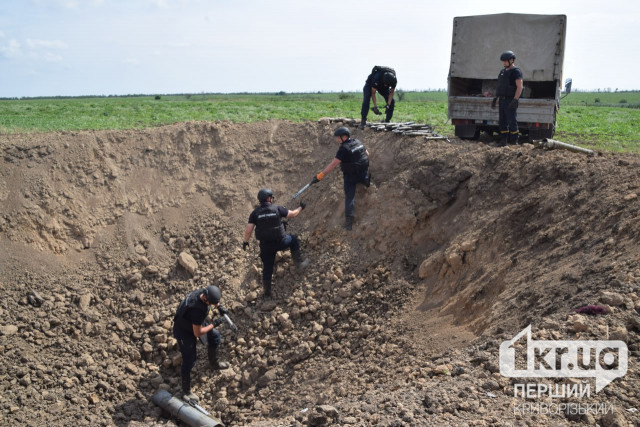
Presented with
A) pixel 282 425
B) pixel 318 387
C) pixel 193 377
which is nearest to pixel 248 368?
pixel 193 377

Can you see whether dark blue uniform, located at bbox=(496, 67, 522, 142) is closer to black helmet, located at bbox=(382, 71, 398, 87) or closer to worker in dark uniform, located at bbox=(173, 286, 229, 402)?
black helmet, located at bbox=(382, 71, 398, 87)

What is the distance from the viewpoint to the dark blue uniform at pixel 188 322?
21.4 ft

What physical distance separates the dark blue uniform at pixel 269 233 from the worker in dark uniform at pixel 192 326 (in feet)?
3.79

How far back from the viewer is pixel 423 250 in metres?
7.71

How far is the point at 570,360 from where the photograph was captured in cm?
434

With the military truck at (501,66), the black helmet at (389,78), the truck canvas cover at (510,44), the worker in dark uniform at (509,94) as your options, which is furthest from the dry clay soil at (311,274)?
the truck canvas cover at (510,44)

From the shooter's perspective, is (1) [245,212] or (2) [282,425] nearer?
(2) [282,425]

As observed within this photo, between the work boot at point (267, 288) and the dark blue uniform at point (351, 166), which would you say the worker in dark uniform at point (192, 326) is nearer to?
the work boot at point (267, 288)

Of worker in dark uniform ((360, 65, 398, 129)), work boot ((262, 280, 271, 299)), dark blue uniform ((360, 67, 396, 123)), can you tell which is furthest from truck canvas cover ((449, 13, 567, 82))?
work boot ((262, 280, 271, 299))

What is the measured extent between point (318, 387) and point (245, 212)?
4.31 meters

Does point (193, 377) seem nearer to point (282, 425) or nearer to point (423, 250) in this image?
point (282, 425)

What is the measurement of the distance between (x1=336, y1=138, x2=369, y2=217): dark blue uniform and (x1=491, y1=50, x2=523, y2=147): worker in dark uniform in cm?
250

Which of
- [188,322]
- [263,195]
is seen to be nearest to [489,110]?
[263,195]

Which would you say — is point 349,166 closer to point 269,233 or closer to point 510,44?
point 269,233
